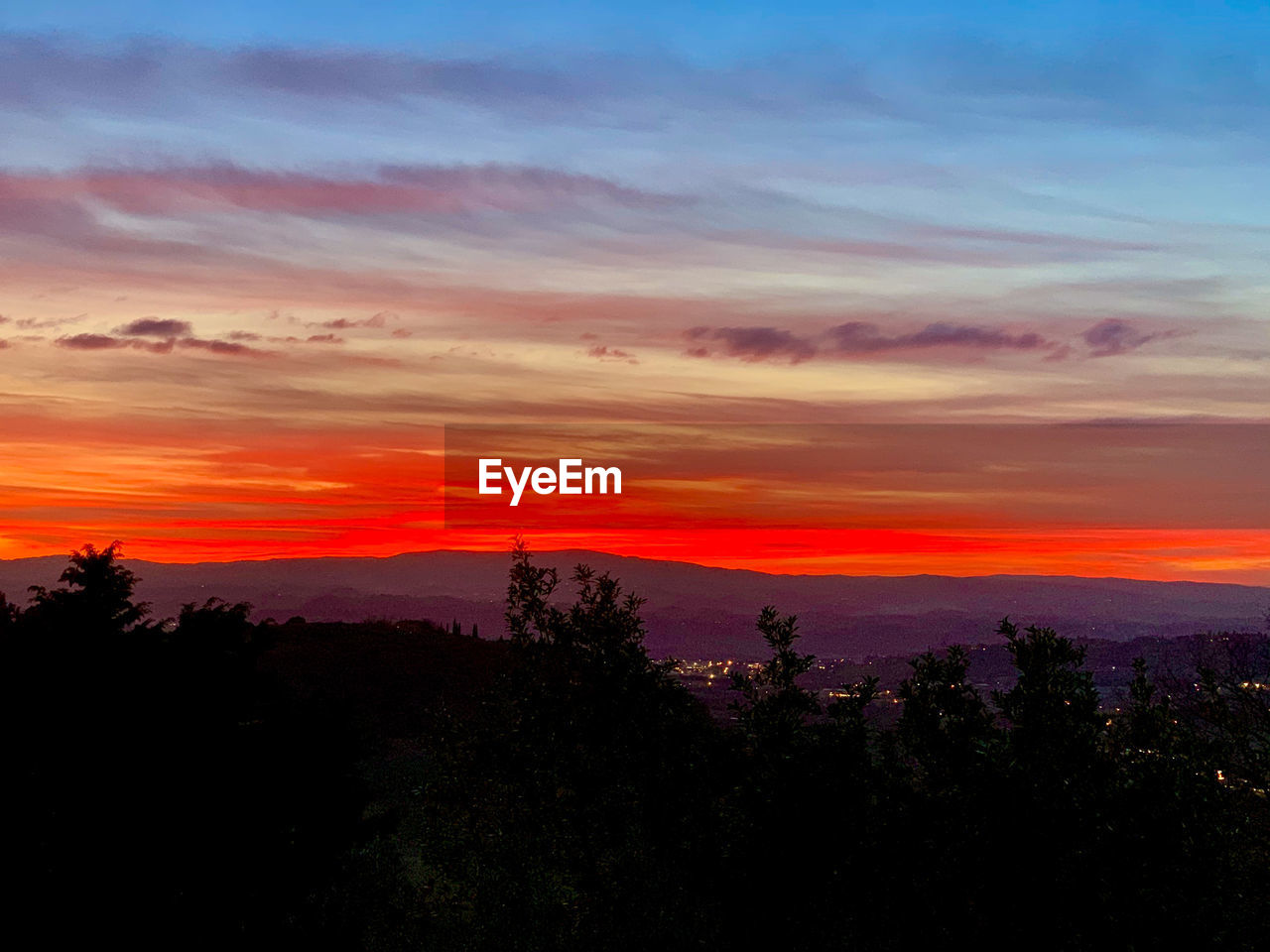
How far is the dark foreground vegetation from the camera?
22656 millimetres

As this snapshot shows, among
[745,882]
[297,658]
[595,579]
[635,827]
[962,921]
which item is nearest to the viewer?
[962,921]

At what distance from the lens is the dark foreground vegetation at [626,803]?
22.7 meters

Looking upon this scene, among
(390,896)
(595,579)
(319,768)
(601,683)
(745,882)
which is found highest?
(595,579)

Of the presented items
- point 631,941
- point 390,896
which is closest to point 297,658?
point 390,896

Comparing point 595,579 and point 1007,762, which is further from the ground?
point 595,579

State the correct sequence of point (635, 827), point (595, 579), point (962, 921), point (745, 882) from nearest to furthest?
1. point (962, 921)
2. point (745, 882)
3. point (635, 827)
4. point (595, 579)

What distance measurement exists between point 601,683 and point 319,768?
636 centimetres

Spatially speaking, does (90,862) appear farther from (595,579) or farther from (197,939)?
(595,579)

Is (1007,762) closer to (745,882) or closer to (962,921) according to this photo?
(962,921)

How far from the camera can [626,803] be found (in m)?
26.3

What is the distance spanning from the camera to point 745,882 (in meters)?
24.0

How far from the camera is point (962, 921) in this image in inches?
888

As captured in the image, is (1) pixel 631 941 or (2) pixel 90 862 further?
(1) pixel 631 941

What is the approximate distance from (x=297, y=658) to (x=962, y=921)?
128003 millimetres
